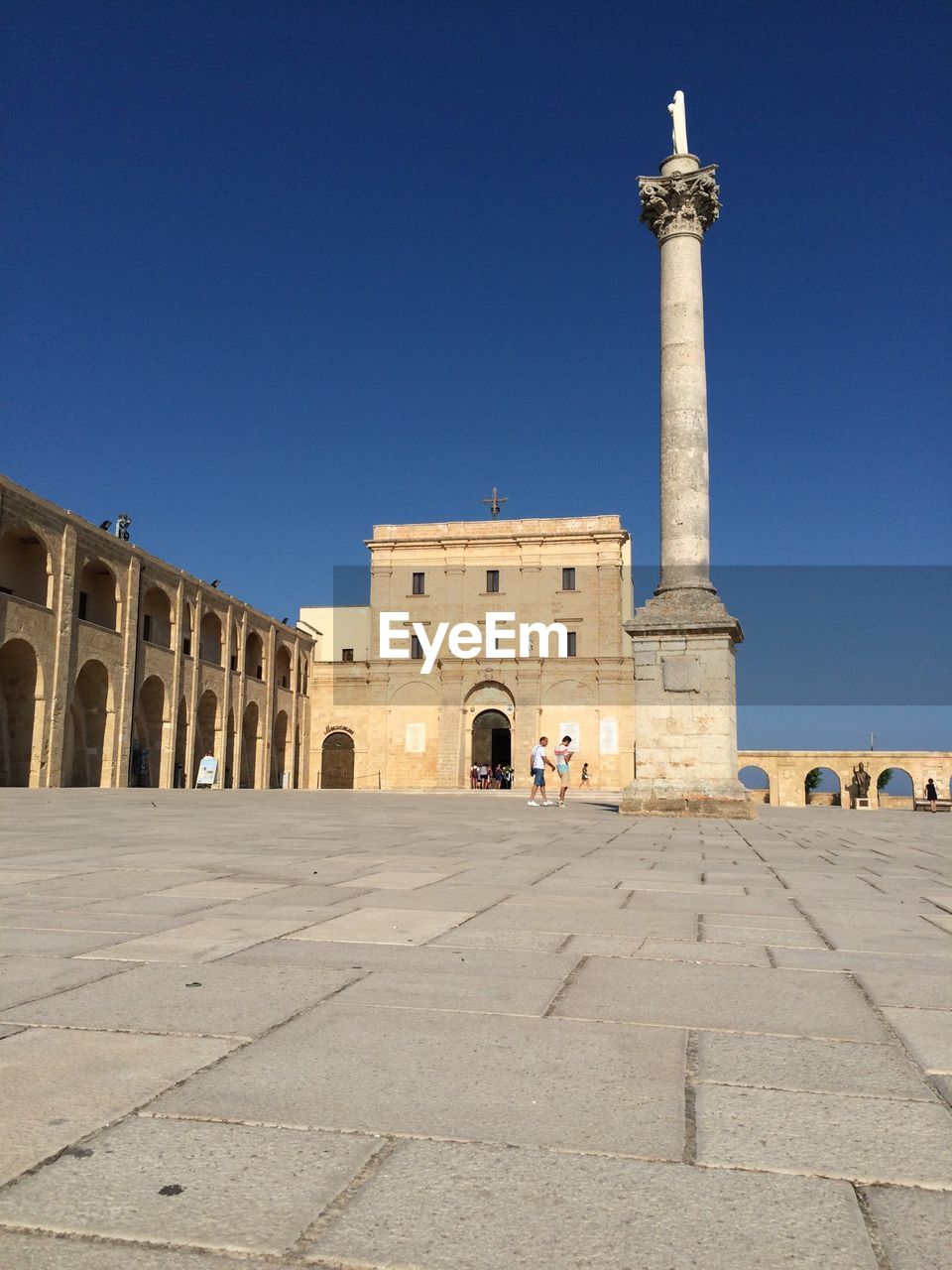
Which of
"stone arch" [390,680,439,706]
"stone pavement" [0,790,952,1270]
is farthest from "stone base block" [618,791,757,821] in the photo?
"stone arch" [390,680,439,706]

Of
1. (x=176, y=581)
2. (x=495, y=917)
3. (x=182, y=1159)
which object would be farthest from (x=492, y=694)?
(x=182, y=1159)

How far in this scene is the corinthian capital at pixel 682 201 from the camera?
1712cm

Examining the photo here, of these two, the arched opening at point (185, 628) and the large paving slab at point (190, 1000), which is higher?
the arched opening at point (185, 628)

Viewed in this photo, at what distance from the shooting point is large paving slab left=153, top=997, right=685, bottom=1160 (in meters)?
2.01

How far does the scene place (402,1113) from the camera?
2072mm

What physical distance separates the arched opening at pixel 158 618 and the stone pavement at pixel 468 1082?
106 ft

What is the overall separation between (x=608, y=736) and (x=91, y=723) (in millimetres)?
21481

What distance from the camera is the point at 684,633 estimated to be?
14.9m

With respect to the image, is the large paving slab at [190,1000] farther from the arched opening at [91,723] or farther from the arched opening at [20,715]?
the arched opening at [91,723]

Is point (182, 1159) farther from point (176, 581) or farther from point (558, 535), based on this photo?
point (558, 535)

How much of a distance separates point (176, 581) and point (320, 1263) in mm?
36560

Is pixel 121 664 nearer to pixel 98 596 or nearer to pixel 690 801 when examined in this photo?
pixel 98 596

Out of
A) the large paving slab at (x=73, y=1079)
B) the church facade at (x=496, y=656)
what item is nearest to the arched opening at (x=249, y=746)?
the church facade at (x=496, y=656)

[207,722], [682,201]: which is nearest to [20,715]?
[207,722]
